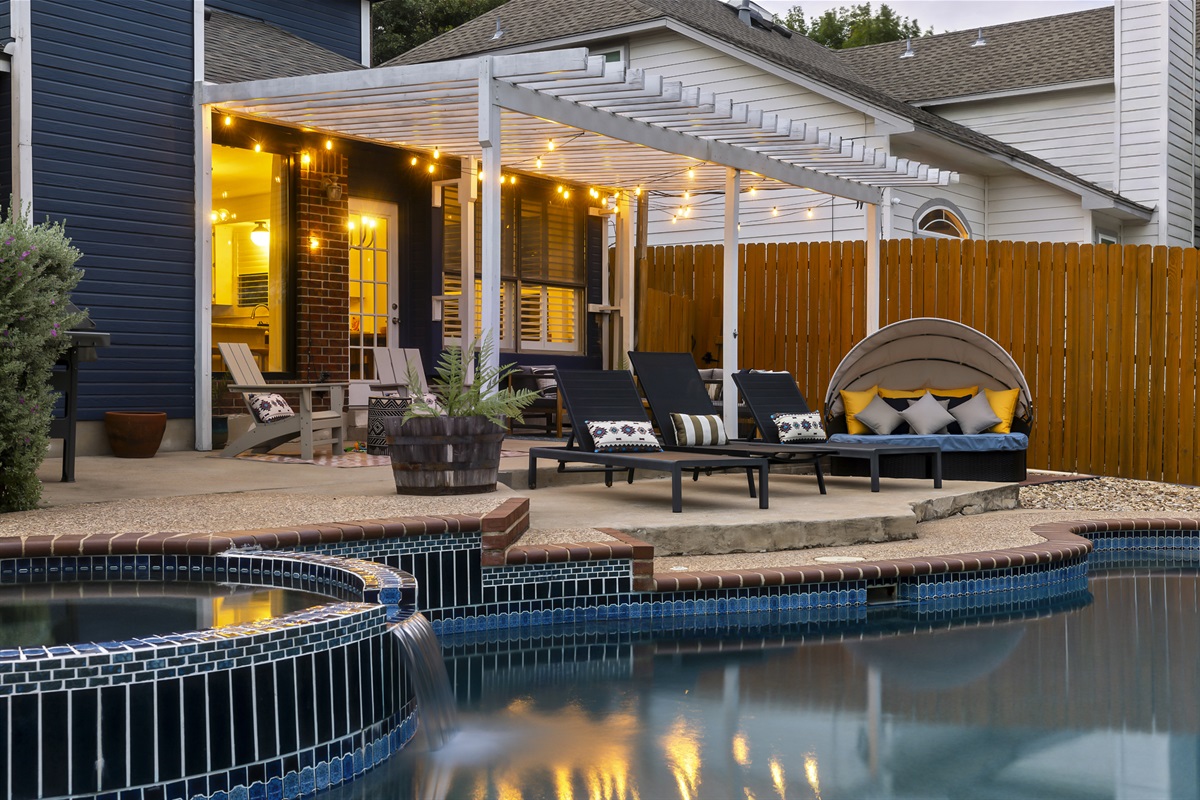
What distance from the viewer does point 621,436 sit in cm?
756

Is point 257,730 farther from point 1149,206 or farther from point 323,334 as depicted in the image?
point 1149,206

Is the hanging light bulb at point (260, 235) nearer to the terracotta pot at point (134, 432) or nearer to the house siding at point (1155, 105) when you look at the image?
the terracotta pot at point (134, 432)

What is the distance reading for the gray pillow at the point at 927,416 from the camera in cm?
951

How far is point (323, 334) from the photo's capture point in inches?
416

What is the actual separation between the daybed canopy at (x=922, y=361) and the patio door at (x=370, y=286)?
438 cm

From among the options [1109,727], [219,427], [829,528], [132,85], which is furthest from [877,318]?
[1109,727]

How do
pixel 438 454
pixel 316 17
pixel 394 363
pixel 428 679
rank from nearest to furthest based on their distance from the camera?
pixel 428 679
pixel 438 454
pixel 394 363
pixel 316 17

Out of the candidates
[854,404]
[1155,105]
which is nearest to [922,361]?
[854,404]

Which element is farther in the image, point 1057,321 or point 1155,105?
point 1155,105

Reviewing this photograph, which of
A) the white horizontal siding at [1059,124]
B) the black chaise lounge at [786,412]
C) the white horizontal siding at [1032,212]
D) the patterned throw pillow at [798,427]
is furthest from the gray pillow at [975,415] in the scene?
the white horizontal siding at [1059,124]

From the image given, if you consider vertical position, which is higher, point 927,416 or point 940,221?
point 940,221

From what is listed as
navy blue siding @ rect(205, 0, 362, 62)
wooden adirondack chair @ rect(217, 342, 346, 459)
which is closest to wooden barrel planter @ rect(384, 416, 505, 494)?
wooden adirondack chair @ rect(217, 342, 346, 459)

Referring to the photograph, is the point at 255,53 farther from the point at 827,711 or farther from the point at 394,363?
the point at 827,711

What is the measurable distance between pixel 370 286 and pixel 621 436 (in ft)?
15.9
